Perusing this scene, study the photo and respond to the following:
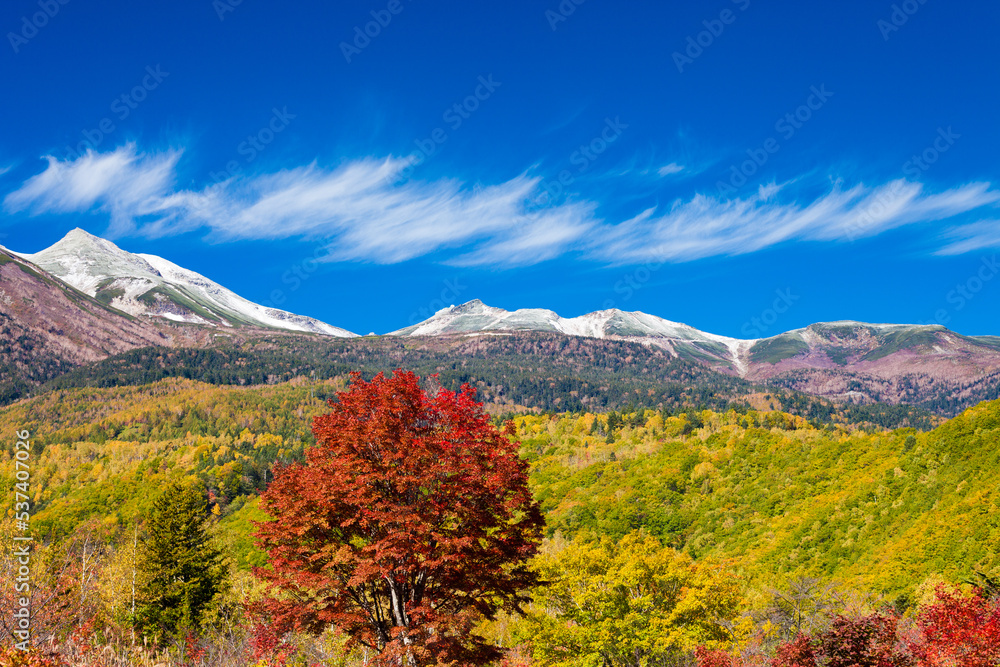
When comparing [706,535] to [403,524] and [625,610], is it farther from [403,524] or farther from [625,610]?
[403,524]

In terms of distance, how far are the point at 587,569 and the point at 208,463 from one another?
17388cm

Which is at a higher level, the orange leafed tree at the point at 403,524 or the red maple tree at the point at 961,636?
the orange leafed tree at the point at 403,524

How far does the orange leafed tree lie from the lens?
15.5 meters

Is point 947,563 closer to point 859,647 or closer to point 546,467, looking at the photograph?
point 859,647

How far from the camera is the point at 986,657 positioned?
17297mm

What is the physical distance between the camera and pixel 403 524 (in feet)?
51.1

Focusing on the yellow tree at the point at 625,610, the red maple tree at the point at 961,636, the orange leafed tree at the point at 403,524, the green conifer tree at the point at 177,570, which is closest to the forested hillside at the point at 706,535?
the yellow tree at the point at 625,610

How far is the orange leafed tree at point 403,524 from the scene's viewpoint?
15484mm

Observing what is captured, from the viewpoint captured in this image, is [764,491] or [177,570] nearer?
[177,570]

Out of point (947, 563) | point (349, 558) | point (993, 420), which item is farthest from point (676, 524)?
point (349, 558)

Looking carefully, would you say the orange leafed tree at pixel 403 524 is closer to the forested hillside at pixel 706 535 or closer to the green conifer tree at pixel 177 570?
the forested hillside at pixel 706 535

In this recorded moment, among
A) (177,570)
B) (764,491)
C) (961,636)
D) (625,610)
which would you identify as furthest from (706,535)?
(961,636)

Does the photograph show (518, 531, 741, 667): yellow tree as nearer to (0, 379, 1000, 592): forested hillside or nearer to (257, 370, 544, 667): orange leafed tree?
(0, 379, 1000, 592): forested hillside

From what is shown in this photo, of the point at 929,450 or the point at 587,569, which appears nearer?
the point at 587,569
